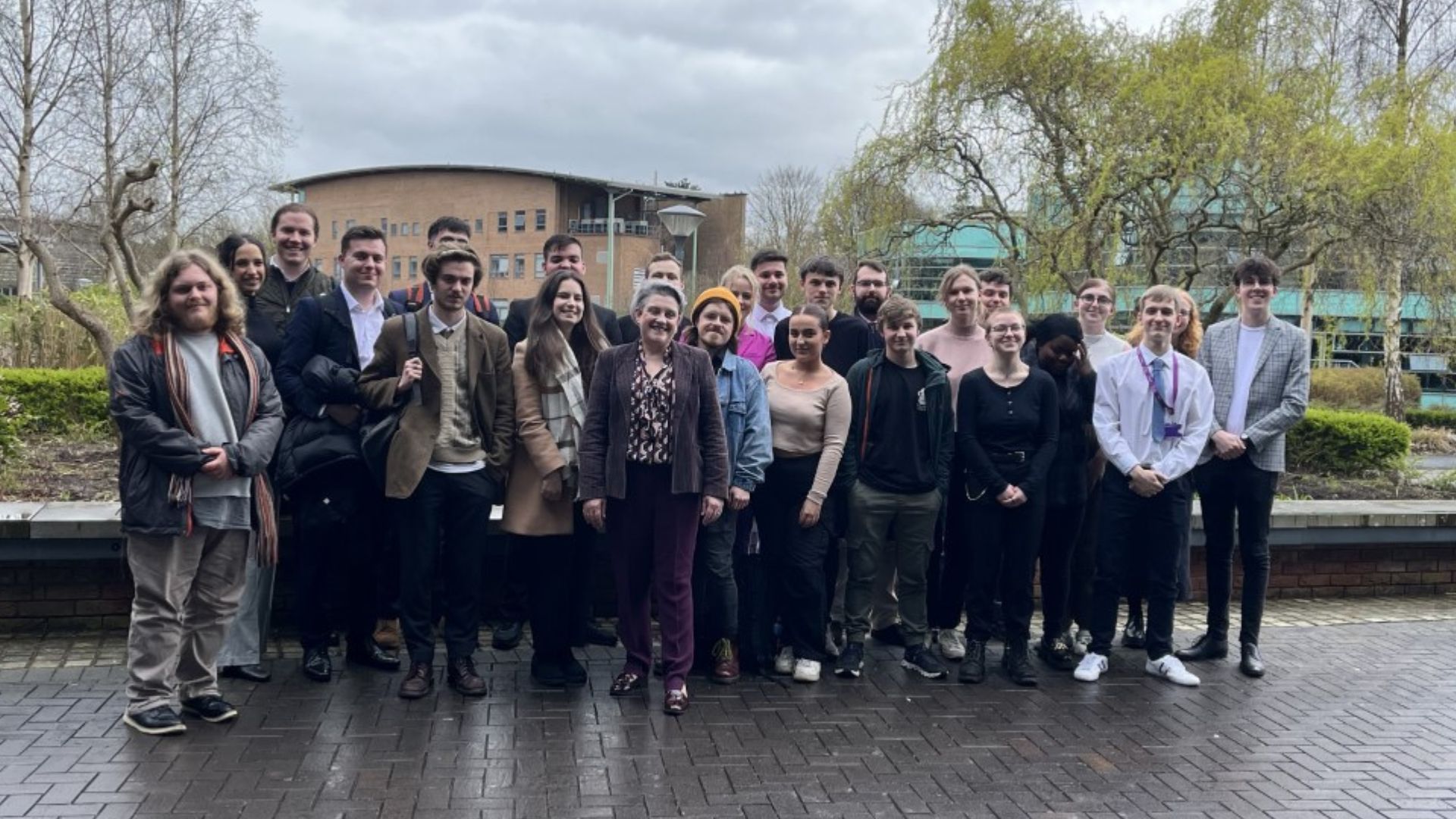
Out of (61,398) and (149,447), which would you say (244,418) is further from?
(61,398)

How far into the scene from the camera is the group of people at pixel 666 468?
5.00 meters

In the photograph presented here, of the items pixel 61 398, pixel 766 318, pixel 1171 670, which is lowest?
pixel 1171 670

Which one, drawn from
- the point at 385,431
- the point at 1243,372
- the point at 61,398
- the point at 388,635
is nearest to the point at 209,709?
the point at 388,635

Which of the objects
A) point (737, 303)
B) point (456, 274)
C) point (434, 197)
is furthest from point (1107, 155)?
point (434, 197)

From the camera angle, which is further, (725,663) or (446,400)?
(725,663)

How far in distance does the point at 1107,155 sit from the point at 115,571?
39.7ft

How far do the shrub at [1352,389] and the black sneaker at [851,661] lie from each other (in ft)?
75.5

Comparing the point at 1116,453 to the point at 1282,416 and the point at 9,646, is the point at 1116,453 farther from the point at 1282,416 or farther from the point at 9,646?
the point at 9,646

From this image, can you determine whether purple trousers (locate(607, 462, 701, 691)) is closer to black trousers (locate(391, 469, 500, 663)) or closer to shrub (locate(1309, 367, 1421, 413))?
black trousers (locate(391, 469, 500, 663))

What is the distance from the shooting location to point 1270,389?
6.32m

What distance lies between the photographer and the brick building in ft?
192

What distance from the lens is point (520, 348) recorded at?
5590mm

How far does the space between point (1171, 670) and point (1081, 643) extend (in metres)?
0.56

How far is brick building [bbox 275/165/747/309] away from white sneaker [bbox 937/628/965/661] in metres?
42.3
